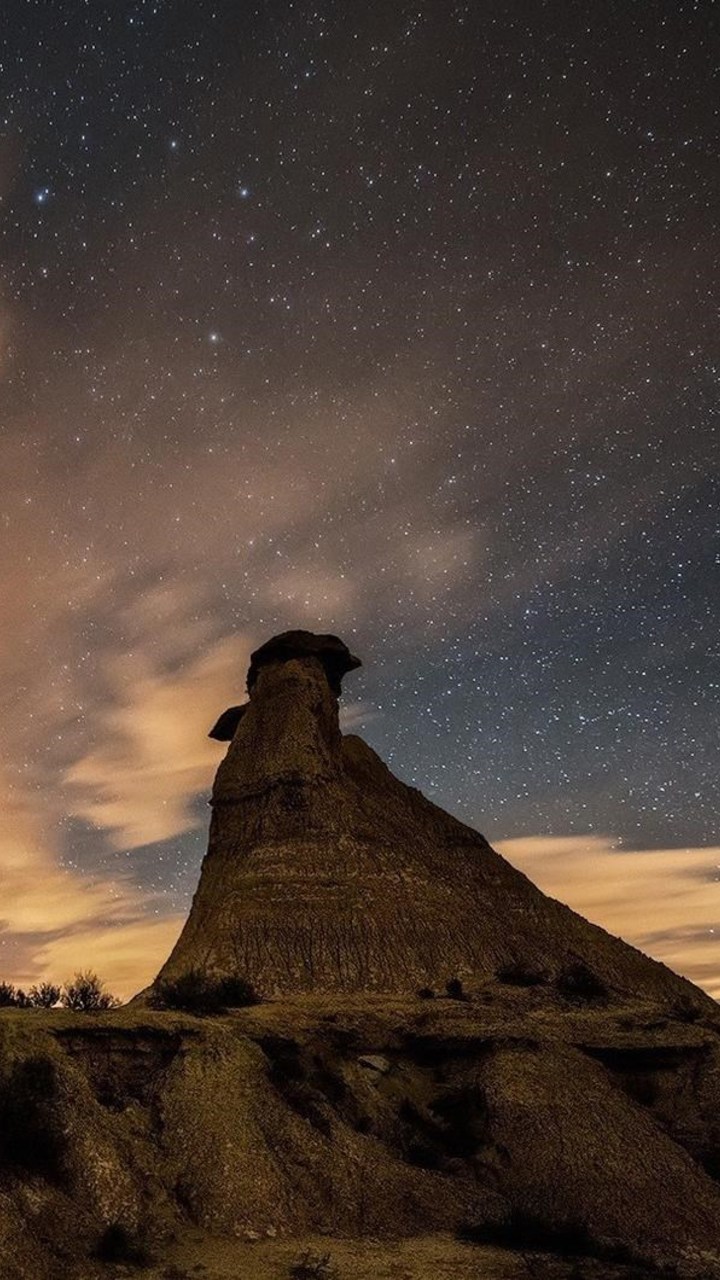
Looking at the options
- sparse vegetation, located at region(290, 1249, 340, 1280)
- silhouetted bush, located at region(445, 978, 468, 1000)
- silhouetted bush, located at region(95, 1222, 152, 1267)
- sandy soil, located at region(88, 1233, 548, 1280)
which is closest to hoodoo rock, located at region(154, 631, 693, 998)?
silhouetted bush, located at region(445, 978, 468, 1000)

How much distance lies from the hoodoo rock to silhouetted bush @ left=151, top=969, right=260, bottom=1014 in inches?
146

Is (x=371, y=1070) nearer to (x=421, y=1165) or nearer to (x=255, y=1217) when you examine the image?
(x=421, y=1165)

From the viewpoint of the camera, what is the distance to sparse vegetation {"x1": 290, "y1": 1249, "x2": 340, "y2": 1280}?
1429cm

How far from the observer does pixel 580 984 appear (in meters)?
36.0

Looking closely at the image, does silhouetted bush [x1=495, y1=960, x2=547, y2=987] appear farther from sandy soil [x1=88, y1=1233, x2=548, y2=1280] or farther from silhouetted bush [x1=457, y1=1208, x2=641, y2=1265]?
sandy soil [x1=88, y1=1233, x2=548, y2=1280]


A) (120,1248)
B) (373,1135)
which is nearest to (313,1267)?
(120,1248)

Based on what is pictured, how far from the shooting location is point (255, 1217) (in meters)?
16.5

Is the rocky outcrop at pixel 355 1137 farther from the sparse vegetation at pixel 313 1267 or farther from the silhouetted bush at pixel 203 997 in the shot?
the silhouetted bush at pixel 203 997

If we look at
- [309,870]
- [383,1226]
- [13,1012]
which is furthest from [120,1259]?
[309,870]

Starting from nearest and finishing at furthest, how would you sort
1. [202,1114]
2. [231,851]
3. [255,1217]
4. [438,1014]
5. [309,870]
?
[255,1217], [202,1114], [438,1014], [309,870], [231,851]

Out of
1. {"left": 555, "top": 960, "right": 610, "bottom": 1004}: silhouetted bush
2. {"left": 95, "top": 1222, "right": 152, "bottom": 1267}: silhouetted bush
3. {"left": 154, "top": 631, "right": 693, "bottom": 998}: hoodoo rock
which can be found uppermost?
{"left": 154, "top": 631, "right": 693, "bottom": 998}: hoodoo rock

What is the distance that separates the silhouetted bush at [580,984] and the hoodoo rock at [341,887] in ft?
0.64

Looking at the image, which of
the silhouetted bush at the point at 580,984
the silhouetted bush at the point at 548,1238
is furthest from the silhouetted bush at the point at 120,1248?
the silhouetted bush at the point at 580,984

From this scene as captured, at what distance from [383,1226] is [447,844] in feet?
102
